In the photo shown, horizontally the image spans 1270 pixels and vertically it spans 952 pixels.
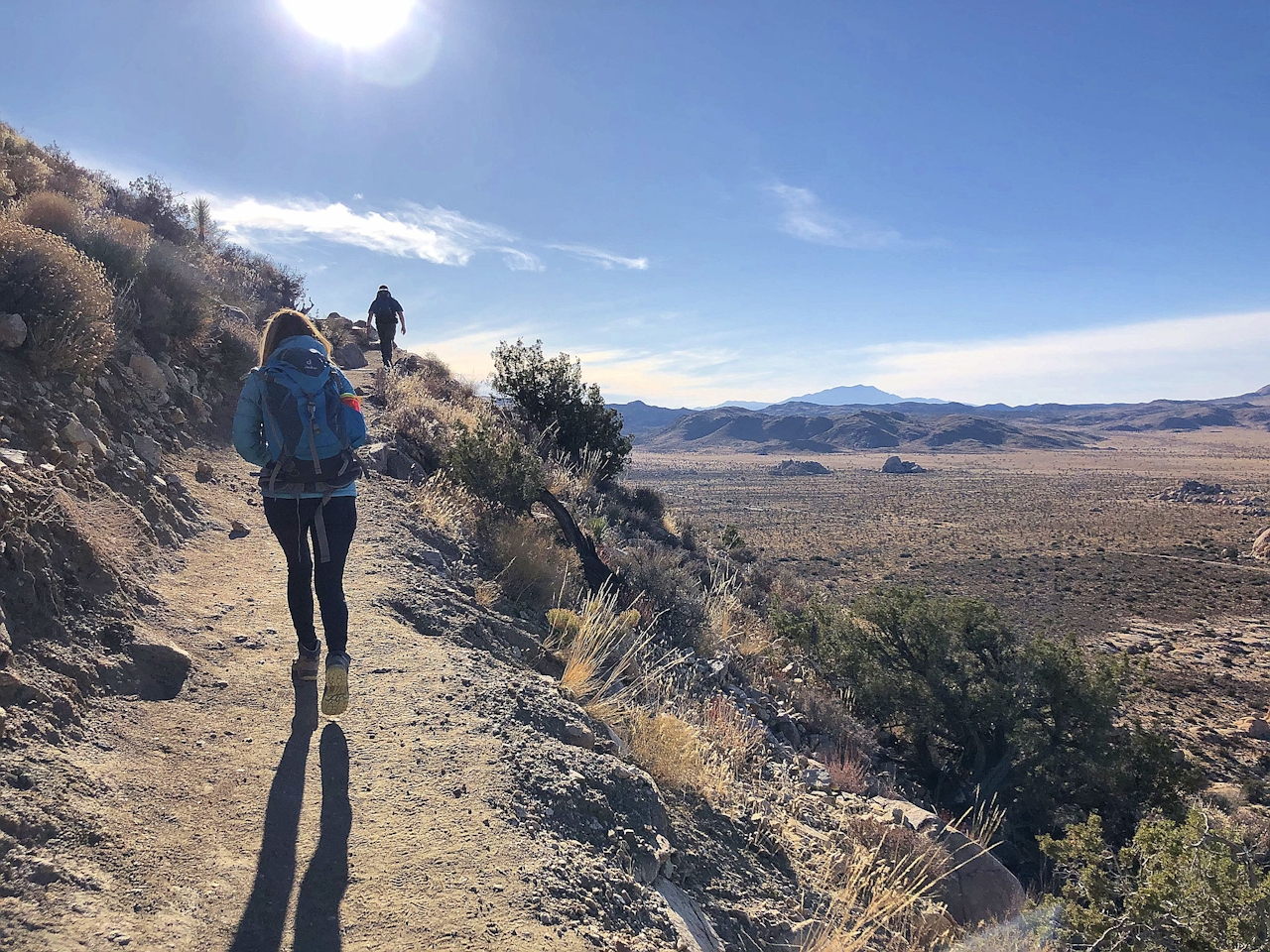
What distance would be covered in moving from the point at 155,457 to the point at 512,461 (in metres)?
3.31

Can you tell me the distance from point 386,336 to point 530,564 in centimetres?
840

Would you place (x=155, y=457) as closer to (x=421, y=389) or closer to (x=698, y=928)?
(x=698, y=928)

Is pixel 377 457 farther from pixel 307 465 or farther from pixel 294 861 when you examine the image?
pixel 294 861

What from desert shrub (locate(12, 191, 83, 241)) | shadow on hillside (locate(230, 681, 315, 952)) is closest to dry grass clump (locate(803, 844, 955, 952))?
shadow on hillside (locate(230, 681, 315, 952))

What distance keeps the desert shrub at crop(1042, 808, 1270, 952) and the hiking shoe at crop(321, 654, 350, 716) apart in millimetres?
4112

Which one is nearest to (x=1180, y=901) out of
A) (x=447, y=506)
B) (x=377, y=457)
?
(x=447, y=506)

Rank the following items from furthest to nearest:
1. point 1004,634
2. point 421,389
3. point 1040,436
Answer: point 1040,436
point 421,389
point 1004,634

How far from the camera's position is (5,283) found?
16.6 ft

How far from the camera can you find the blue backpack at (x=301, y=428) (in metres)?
3.17

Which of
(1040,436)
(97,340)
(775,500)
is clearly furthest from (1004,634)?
(1040,436)

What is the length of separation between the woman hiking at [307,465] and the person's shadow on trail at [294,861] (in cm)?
30

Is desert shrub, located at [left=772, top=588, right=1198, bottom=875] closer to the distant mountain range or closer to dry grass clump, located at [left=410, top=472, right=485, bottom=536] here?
dry grass clump, located at [left=410, top=472, right=485, bottom=536]

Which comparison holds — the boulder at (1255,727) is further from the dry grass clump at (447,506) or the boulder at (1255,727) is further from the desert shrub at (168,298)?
the desert shrub at (168,298)

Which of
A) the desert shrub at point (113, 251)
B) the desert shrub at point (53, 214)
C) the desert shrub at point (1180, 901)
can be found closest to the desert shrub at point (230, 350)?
the desert shrub at point (113, 251)
